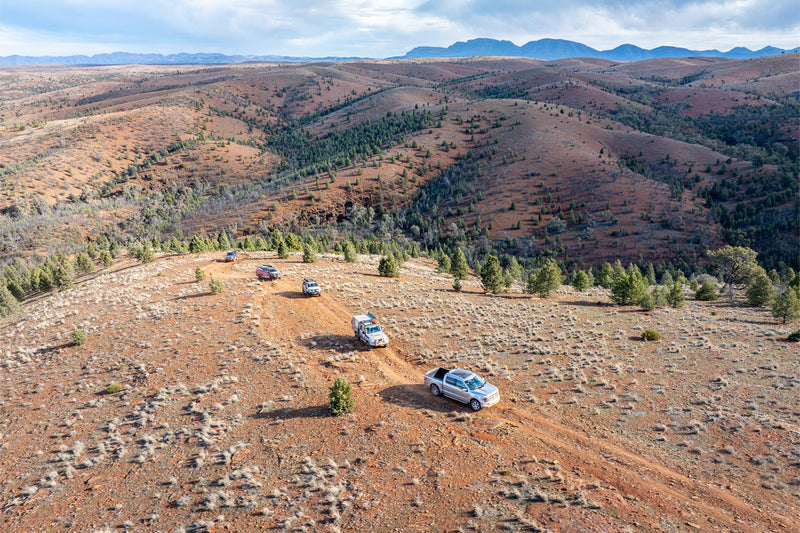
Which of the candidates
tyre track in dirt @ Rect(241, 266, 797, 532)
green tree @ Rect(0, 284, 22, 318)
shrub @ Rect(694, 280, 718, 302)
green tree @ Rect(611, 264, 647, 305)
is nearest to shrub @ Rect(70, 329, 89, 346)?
tyre track in dirt @ Rect(241, 266, 797, 532)

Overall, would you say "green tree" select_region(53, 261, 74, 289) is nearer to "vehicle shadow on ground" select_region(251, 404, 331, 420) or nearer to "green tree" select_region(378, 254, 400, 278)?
"green tree" select_region(378, 254, 400, 278)

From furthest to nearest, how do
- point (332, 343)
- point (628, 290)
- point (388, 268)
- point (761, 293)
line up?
point (388, 268) → point (761, 293) → point (628, 290) → point (332, 343)

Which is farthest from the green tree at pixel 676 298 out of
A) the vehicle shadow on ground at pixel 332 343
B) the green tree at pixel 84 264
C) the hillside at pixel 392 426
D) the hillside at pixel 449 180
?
the green tree at pixel 84 264

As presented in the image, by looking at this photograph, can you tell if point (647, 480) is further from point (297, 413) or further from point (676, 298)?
point (676, 298)

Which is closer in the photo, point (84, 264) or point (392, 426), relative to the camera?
point (392, 426)

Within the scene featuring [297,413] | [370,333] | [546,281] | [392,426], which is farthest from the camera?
[546,281]

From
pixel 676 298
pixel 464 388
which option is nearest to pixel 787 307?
pixel 676 298

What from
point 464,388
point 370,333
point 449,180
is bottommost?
point 370,333

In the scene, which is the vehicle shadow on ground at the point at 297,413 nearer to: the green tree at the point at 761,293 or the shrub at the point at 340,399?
the shrub at the point at 340,399
